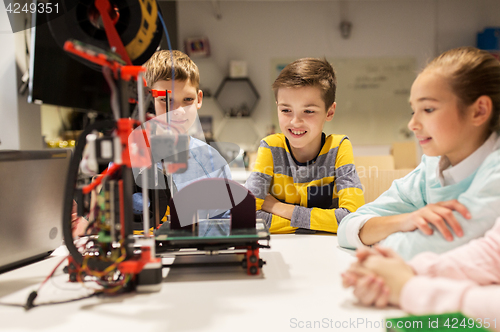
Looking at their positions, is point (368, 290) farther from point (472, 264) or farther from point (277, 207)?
point (277, 207)

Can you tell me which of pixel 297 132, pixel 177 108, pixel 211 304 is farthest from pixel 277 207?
pixel 211 304

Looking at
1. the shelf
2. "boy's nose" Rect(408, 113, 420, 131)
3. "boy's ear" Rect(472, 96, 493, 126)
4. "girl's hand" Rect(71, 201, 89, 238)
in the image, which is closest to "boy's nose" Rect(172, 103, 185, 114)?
"girl's hand" Rect(71, 201, 89, 238)

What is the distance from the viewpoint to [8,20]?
143cm

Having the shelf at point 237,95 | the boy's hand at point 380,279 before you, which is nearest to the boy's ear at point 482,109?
the boy's hand at point 380,279

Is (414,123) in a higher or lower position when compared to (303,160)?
Result: higher

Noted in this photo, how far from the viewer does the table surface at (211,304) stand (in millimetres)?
495

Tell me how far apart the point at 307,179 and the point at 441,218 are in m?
0.61

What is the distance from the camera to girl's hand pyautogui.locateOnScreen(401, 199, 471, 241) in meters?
0.59

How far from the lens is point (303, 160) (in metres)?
1.23

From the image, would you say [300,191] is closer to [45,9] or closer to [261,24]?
[45,9]

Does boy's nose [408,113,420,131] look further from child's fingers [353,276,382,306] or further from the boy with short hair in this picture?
the boy with short hair

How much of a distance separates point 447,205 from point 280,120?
0.69 meters

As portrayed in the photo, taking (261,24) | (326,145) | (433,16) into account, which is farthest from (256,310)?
(433,16)

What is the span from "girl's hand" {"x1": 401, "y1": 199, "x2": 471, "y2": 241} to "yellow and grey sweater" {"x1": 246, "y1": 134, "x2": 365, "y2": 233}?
435 millimetres
